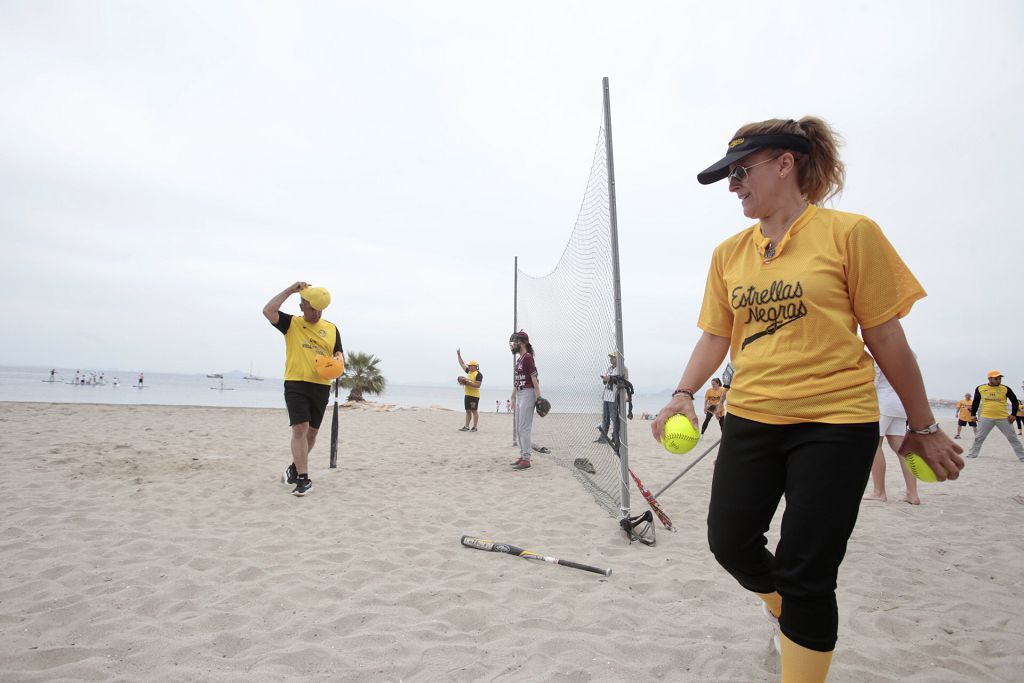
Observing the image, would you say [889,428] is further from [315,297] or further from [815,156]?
[315,297]

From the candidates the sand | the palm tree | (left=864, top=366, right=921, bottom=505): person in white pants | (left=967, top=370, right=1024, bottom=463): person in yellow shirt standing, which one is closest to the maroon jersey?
the sand

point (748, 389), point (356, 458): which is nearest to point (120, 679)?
point (748, 389)

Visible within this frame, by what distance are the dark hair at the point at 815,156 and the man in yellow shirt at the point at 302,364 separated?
4.16 metres

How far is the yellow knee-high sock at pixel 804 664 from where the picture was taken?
4.90 feet

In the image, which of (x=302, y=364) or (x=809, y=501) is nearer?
(x=809, y=501)

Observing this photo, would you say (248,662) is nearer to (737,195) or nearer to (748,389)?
(748,389)

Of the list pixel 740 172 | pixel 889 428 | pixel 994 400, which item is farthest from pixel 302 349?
pixel 994 400

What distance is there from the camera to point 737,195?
1.88m

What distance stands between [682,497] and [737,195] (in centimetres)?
435

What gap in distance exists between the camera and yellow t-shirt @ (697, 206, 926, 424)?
5.05 feet

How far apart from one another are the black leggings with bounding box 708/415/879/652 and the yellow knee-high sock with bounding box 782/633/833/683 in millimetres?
22

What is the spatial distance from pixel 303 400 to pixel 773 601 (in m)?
4.18

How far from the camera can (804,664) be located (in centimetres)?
151

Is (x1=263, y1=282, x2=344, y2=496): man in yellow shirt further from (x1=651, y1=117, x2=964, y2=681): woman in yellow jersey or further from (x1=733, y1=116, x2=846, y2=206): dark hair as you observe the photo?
(x1=733, y1=116, x2=846, y2=206): dark hair
